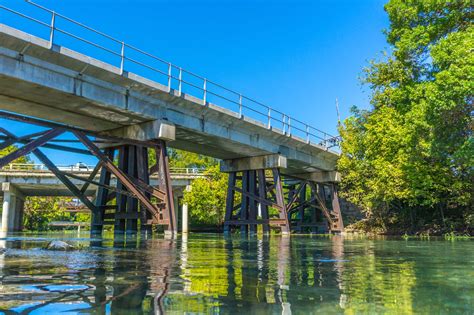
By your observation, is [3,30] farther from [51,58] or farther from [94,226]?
[94,226]

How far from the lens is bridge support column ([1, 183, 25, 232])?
43.1m

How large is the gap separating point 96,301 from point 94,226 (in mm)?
18728

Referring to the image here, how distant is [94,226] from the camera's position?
1995 cm

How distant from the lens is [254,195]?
25.3 m

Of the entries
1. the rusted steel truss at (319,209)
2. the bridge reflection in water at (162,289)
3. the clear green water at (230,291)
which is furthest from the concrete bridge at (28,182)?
the clear green water at (230,291)

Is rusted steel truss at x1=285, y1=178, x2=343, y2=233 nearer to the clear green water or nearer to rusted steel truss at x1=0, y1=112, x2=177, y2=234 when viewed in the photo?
rusted steel truss at x1=0, y1=112, x2=177, y2=234

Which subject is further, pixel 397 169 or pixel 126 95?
pixel 397 169

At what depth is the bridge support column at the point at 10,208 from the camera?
4306cm

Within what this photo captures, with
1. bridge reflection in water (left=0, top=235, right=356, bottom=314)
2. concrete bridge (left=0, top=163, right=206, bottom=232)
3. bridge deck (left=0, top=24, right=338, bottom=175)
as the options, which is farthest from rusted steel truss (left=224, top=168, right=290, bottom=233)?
bridge reflection in water (left=0, top=235, right=356, bottom=314)

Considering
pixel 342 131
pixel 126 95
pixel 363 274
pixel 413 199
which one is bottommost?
pixel 363 274

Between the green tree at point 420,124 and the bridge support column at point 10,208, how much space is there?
1353 inches

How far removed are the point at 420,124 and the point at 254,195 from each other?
10.5 m

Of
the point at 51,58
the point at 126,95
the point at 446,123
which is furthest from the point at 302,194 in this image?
the point at 51,58

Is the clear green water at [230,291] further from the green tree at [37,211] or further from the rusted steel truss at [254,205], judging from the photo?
the green tree at [37,211]
